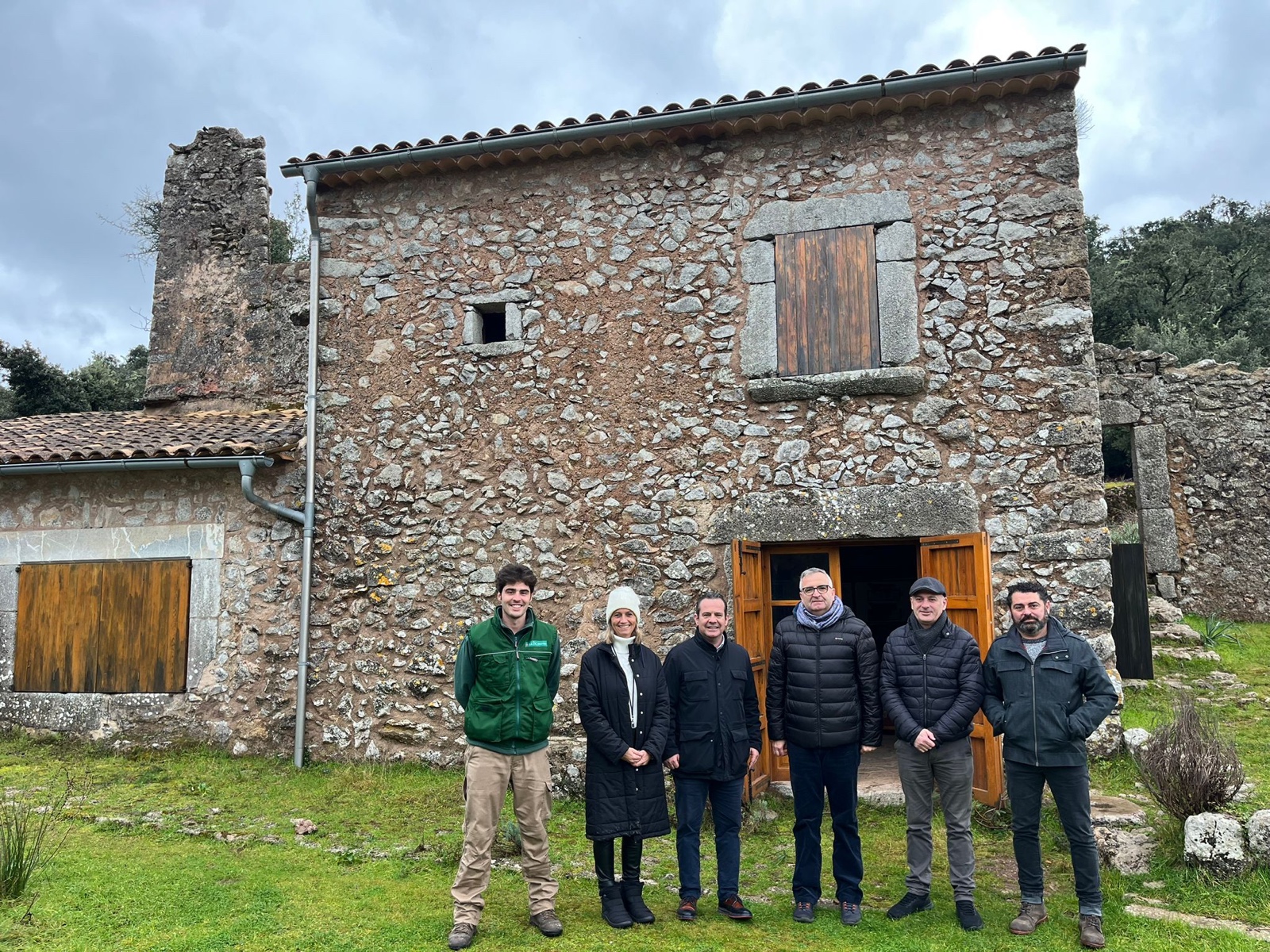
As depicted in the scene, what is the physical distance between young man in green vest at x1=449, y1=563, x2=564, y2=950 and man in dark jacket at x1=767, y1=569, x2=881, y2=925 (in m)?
1.11

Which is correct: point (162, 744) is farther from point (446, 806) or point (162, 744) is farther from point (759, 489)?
point (759, 489)

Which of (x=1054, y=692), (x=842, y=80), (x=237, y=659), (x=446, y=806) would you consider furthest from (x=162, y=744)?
(x=842, y=80)

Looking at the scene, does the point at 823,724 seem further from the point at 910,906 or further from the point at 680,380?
the point at 680,380

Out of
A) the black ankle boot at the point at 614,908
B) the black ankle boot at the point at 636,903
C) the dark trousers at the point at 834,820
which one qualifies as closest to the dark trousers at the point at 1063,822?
the dark trousers at the point at 834,820

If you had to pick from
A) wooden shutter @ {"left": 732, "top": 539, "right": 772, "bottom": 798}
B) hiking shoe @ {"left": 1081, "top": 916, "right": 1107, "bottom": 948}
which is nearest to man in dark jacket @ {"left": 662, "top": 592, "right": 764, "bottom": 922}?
hiking shoe @ {"left": 1081, "top": 916, "right": 1107, "bottom": 948}

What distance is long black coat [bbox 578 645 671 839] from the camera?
3.92 meters

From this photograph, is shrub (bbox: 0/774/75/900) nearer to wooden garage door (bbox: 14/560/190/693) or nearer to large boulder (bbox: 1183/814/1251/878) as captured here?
wooden garage door (bbox: 14/560/190/693)

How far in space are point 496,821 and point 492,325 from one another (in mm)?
4315

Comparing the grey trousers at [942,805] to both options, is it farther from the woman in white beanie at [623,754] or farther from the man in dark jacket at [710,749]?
the woman in white beanie at [623,754]

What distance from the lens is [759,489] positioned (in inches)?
247

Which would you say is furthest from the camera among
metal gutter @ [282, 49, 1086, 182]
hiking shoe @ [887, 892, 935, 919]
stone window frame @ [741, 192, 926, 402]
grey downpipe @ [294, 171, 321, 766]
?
Result: grey downpipe @ [294, 171, 321, 766]

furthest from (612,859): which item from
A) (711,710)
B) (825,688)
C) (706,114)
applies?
(706,114)

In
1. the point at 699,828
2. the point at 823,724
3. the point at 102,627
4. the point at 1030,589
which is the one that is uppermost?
the point at 1030,589

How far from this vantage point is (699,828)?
13.3 feet
